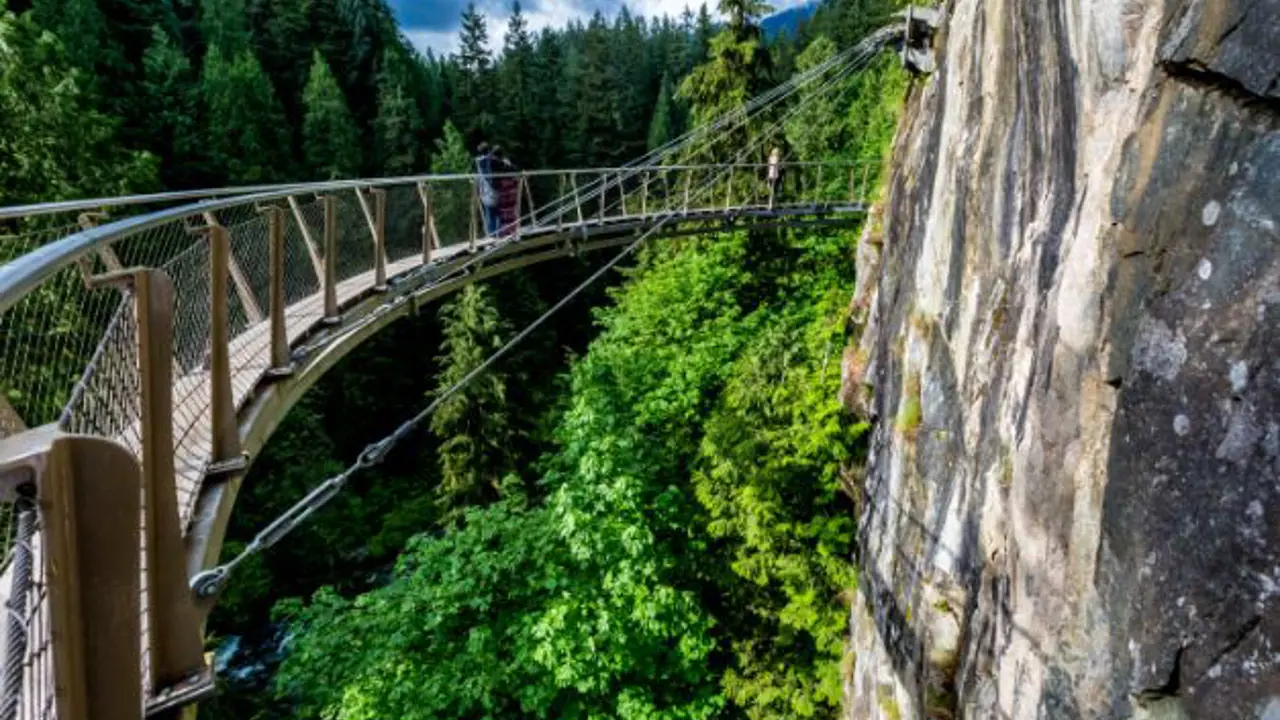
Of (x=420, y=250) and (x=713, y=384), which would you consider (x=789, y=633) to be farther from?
(x=420, y=250)

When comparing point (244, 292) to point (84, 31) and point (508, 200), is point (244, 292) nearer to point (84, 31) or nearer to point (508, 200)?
point (508, 200)

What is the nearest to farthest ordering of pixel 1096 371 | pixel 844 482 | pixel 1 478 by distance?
pixel 1 478, pixel 1096 371, pixel 844 482

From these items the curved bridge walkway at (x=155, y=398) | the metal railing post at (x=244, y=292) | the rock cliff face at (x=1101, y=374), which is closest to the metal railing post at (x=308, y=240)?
the curved bridge walkway at (x=155, y=398)

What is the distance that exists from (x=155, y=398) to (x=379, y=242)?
13.3 feet

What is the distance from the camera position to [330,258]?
457cm

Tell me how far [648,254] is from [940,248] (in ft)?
39.9

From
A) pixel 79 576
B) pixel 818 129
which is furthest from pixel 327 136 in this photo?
pixel 79 576

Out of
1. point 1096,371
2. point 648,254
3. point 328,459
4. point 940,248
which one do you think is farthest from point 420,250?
point 328,459

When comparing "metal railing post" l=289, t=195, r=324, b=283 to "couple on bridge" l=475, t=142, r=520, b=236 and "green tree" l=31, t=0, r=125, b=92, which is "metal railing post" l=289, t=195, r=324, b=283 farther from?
"green tree" l=31, t=0, r=125, b=92

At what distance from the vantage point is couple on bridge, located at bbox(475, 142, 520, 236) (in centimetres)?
850

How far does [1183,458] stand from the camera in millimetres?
3350

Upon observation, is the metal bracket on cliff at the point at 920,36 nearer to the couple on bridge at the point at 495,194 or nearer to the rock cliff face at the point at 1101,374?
the rock cliff face at the point at 1101,374

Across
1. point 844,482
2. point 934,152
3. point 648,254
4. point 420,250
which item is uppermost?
point 934,152

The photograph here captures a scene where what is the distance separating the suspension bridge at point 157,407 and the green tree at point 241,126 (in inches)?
798
